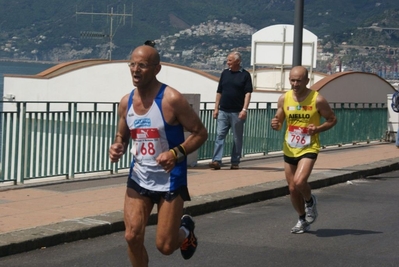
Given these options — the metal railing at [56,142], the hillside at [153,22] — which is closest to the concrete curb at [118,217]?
the metal railing at [56,142]

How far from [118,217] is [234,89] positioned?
5.84 m

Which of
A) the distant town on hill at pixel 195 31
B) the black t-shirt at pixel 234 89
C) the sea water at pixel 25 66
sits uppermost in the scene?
the distant town on hill at pixel 195 31

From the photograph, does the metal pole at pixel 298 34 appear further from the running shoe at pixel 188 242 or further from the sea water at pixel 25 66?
the sea water at pixel 25 66

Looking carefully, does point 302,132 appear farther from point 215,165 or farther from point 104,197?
point 215,165

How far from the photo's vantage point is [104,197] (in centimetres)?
1174

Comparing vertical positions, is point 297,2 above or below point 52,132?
above

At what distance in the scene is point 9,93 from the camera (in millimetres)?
35156

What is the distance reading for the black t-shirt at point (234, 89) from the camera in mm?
15500

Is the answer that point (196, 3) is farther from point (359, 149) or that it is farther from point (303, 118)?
point (303, 118)

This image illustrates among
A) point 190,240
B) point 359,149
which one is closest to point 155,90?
point 190,240

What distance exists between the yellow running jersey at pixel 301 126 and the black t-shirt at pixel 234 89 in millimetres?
5191

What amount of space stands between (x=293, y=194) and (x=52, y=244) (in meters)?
2.81

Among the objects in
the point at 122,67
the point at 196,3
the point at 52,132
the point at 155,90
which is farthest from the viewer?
the point at 196,3

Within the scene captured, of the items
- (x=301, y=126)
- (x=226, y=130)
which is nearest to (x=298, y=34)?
(x=226, y=130)
